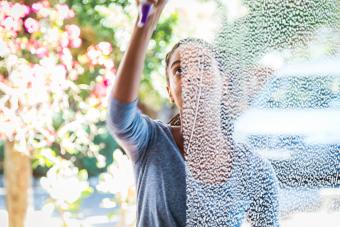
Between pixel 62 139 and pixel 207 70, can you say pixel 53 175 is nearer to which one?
pixel 62 139

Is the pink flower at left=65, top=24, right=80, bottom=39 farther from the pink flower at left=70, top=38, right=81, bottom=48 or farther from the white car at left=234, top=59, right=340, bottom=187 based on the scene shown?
the white car at left=234, top=59, right=340, bottom=187

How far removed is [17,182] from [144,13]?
906mm

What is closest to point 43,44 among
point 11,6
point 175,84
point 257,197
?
point 11,6

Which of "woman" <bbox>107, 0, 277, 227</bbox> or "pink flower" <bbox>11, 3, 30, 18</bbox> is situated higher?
"pink flower" <bbox>11, 3, 30, 18</bbox>

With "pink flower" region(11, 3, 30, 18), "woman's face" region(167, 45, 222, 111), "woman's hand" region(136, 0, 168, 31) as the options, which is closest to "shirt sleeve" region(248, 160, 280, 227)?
"woman's face" region(167, 45, 222, 111)

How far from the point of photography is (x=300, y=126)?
2.16ft

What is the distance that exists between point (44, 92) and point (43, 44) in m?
0.12

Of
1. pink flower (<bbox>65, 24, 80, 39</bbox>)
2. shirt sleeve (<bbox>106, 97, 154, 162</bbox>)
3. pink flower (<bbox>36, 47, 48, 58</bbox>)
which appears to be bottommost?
shirt sleeve (<bbox>106, 97, 154, 162</bbox>)

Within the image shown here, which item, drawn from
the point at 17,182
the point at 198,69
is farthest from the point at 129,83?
the point at 17,182

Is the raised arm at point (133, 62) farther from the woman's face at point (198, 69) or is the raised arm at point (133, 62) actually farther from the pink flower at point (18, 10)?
the pink flower at point (18, 10)

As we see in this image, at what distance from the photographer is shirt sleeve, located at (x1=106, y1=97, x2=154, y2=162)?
1.95ft

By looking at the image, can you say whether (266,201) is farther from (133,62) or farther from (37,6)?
(37,6)

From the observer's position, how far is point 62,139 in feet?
4.40

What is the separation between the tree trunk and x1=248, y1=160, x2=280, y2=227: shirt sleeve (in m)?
0.82
